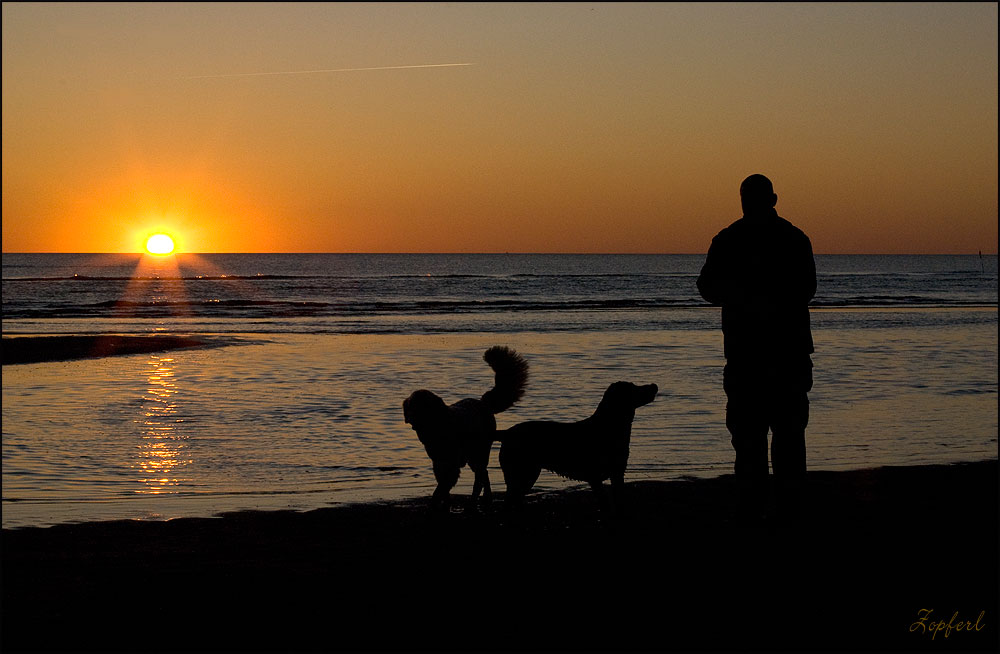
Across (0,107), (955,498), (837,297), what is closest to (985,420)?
(955,498)

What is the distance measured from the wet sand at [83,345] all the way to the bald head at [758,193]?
50.1ft

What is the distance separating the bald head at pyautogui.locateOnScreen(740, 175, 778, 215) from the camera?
532 cm

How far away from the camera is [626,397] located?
21.1ft

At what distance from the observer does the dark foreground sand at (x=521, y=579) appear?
4.12 metres

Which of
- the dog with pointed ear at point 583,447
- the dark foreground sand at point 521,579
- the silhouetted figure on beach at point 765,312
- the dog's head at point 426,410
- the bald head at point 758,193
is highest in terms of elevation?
the bald head at point 758,193

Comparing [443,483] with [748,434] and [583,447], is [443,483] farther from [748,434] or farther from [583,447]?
[748,434]

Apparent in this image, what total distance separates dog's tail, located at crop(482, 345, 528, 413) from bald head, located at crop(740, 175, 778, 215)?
2416 millimetres

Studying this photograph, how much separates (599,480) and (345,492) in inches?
81.7

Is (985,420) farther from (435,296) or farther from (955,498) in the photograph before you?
(435,296)

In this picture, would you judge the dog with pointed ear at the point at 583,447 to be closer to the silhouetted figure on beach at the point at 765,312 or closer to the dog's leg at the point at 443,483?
the dog's leg at the point at 443,483

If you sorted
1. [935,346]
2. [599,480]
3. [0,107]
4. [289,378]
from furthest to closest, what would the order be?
[935,346], [289,378], [0,107], [599,480]

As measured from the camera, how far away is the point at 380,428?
10281mm

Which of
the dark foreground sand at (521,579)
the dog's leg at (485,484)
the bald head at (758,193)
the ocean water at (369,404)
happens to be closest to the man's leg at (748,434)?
the dark foreground sand at (521,579)

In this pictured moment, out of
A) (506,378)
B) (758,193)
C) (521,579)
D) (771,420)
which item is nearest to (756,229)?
(758,193)
